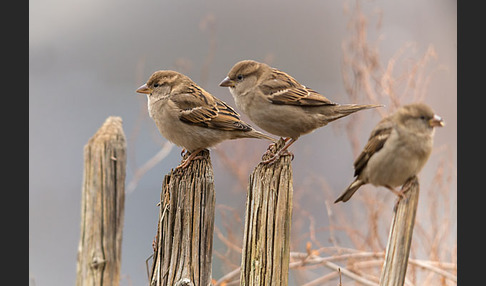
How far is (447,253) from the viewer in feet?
17.1

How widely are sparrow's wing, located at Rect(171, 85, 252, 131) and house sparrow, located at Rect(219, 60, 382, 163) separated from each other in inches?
3.9

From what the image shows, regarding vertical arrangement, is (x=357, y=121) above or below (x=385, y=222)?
above

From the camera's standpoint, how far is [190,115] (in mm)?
3729

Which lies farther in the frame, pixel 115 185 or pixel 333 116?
pixel 115 185

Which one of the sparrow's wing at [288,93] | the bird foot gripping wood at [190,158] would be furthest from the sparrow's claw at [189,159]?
the sparrow's wing at [288,93]

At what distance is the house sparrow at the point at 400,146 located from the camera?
2500mm

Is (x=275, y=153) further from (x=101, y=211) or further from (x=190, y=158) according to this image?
(x=101, y=211)

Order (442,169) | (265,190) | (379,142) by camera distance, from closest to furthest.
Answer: (379,142) < (265,190) < (442,169)

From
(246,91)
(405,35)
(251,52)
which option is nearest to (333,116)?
(246,91)

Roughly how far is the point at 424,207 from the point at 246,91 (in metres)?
2.71

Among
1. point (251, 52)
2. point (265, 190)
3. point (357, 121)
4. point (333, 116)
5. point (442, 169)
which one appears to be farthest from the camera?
point (251, 52)

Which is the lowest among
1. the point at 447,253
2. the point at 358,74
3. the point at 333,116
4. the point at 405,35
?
the point at 447,253

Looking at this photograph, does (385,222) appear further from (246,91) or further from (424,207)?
(246,91)

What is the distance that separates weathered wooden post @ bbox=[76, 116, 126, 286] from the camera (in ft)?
12.7
